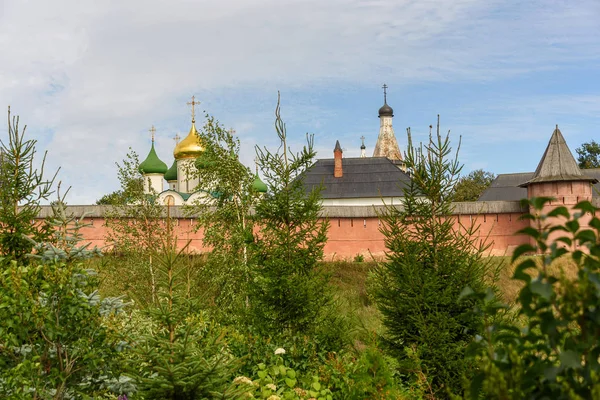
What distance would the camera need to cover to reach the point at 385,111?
49.8 meters

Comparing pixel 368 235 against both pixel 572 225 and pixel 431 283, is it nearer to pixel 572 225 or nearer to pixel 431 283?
pixel 431 283

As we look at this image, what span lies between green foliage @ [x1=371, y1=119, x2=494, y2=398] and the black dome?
140 feet

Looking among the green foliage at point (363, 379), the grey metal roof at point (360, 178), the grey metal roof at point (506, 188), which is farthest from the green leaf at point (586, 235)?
the grey metal roof at point (360, 178)

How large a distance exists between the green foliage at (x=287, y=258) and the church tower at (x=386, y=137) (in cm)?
4086

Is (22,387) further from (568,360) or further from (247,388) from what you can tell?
(568,360)

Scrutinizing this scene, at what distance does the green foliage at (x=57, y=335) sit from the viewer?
4.32m

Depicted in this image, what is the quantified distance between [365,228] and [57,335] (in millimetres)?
17104

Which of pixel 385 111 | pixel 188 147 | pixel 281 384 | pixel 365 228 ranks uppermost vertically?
pixel 385 111

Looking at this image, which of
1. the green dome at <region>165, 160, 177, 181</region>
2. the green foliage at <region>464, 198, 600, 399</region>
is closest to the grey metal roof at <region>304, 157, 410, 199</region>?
the green dome at <region>165, 160, 177, 181</region>

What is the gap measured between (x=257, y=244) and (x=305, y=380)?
2449mm

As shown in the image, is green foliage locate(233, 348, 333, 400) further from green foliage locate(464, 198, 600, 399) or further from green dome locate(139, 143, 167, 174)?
green dome locate(139, 143, 167, 174)

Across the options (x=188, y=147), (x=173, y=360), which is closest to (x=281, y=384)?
(x=173, y=360)

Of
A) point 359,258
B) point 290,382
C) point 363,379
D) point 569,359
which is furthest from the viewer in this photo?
point 359,258

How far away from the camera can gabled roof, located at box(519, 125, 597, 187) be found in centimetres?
2052
